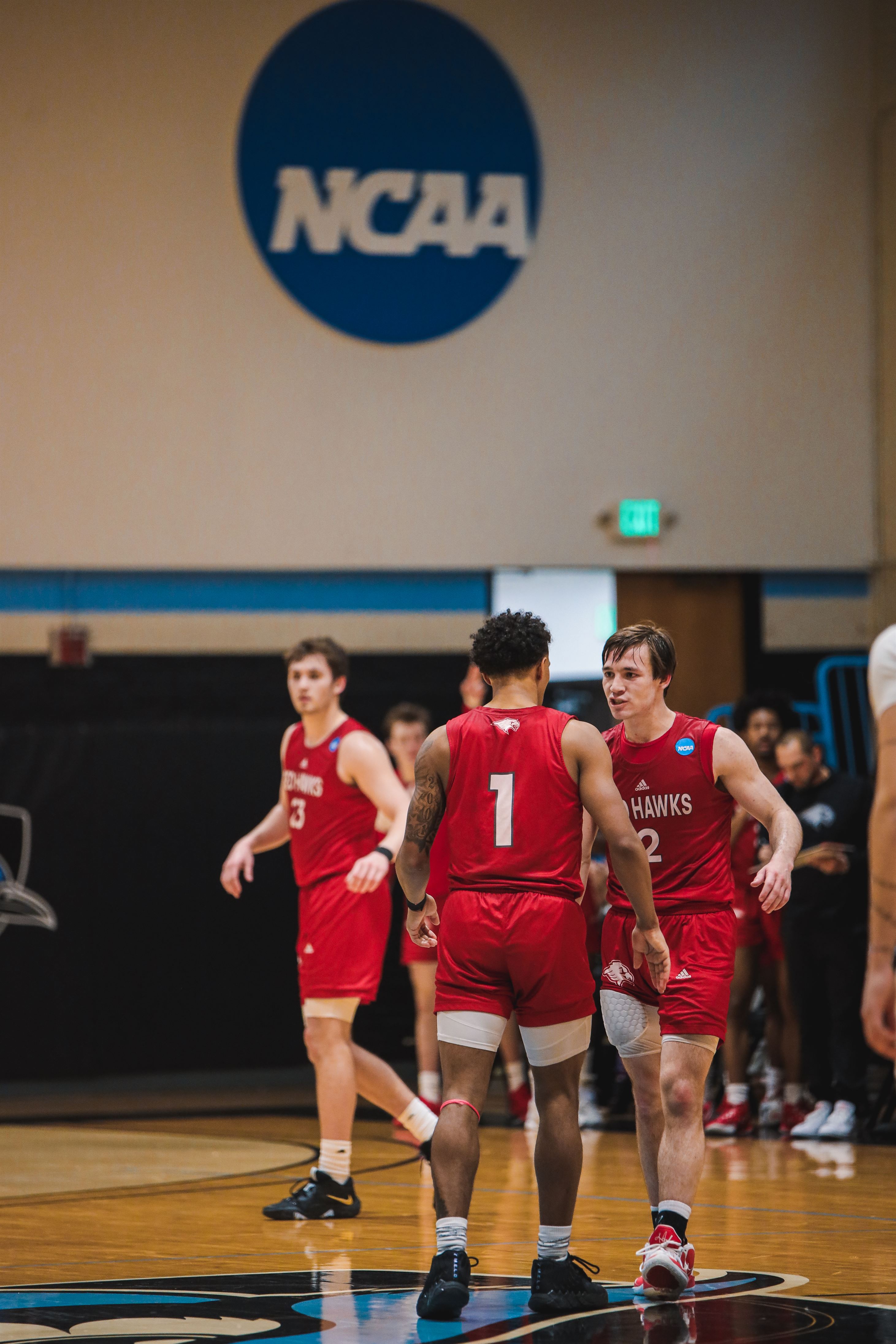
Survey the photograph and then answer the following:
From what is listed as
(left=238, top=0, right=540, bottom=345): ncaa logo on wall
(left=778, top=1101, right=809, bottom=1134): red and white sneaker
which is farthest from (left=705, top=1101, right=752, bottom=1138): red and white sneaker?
(left=238, top=0, right=540, bottom=345): ncaa logo on wall

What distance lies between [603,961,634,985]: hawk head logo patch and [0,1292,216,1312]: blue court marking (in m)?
1.38

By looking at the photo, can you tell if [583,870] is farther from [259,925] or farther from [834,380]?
[834,380]

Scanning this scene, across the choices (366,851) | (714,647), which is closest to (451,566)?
(714,647)

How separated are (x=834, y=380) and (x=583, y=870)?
8.29m

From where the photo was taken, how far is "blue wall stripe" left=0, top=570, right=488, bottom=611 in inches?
445

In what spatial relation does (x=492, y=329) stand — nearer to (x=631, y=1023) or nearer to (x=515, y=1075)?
(x=515, y=1075)

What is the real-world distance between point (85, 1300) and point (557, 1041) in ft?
4.82

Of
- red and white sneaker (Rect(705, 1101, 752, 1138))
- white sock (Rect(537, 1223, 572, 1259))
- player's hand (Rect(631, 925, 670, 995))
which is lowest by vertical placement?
red and white sneaker (Rect(705, 1101, 752, 1138))

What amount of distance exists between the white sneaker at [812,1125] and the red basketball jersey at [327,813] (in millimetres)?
3149

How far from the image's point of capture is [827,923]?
8945 mm

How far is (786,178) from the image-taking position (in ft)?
40.6

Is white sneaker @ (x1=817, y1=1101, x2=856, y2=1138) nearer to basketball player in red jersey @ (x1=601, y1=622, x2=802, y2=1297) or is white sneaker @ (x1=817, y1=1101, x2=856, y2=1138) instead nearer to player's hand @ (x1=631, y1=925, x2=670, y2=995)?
basketball player in red jersey @ (x1=601, y1=622, x2=802, y2=1297)

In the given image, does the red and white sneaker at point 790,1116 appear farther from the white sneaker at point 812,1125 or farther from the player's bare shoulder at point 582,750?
the player's bare shoulder at point 582,750

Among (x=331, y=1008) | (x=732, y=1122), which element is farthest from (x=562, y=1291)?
(x=732, y=1122)
